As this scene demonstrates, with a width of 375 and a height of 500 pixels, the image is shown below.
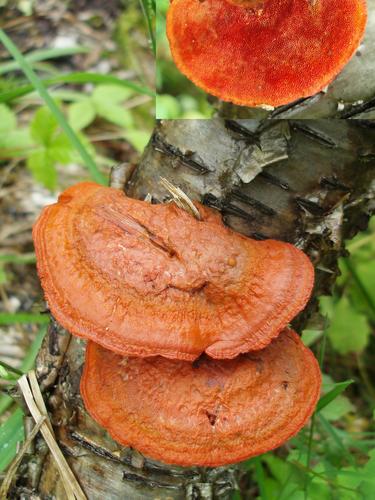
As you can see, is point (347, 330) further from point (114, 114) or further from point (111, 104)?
point (111, 104)

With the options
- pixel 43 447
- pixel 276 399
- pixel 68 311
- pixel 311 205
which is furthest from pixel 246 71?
pixel 43 447

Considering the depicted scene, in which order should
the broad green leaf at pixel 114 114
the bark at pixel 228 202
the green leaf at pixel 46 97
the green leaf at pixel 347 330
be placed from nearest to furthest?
the bark at pixel 228 202 < the green leaf at pixel 46 97 < the green leaf at pixel 347 330 < the broad green leaf at pixel 114 114

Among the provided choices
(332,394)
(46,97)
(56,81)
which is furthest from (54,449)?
(56,81)

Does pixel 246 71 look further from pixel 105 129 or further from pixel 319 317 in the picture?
pixel 105 129

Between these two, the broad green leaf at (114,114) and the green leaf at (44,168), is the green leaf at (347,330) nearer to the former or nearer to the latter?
the green leaf at (44,168)

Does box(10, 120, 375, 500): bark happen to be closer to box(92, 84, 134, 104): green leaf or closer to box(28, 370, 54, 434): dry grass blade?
box(28, 370, 54, 434): dry grass blade

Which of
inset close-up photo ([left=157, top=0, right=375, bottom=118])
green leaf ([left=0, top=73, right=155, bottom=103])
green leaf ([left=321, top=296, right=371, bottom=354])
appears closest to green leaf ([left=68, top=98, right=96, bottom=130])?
green leaf ([left=0, top=73, right=155, bottom=103])

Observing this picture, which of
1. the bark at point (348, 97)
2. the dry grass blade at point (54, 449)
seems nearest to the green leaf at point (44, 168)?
the dry grass blade at point (54, 449)
